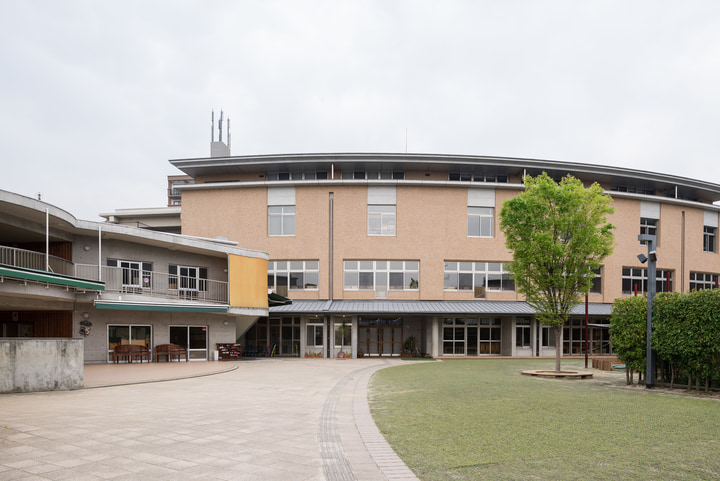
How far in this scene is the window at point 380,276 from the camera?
32.1 meters

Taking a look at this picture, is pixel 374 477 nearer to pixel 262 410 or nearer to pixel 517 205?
pixel 262 410

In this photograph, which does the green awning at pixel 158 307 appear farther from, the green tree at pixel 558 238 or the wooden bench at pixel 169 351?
the green tree at pixel 558 238

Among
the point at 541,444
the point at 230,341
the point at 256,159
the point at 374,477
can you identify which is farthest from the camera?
the point at 256,159

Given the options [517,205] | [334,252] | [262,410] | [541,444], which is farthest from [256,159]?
[541,444]

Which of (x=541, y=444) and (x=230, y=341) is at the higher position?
(x=541, y=444)

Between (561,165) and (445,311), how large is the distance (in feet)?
45.3

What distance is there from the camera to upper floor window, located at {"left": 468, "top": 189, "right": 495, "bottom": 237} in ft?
108

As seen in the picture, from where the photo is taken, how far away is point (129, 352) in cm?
2305

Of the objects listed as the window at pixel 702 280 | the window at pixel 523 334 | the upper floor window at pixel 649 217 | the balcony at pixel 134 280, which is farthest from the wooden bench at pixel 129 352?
the window at pixel 702 280

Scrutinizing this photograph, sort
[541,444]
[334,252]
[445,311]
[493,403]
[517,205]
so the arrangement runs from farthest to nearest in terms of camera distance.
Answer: [334,252], [445,311], [517,205], [493,403], [541,444]

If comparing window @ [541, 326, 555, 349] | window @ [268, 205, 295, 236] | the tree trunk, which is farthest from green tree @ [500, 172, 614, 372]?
window @ [268, 205, 295, 236]

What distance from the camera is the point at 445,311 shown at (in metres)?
29.4

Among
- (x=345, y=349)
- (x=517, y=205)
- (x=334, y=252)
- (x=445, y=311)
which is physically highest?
(x=517, y=205)

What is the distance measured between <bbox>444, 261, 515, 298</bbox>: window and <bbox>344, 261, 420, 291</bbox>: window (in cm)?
219
